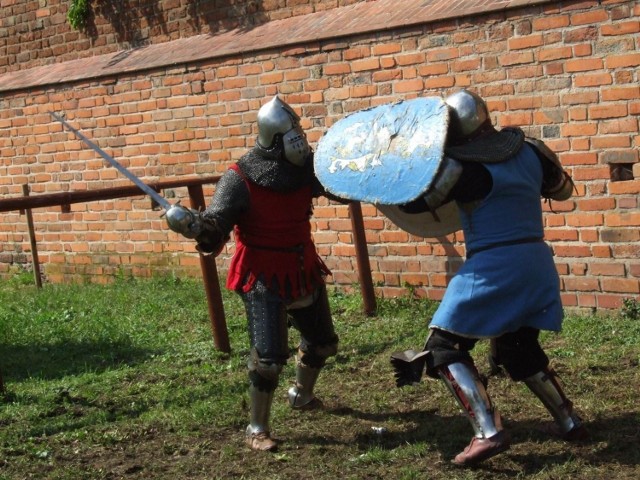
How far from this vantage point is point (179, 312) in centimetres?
823

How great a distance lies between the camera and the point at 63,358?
7.27 m

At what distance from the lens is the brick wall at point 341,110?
6789mm

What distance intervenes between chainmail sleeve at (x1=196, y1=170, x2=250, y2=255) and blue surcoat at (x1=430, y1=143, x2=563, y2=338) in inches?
42.0

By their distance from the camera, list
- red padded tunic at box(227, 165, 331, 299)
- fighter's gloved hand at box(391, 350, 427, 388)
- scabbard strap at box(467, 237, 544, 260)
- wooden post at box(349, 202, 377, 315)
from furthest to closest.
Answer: wooden post at box(349, 202, 377, 315) → red padded tunic at box(227, 165, 331, 299) → fighter's gloved hand at box(391, 350, 427, 388) → scabbard strap at box(467, 237, 544, 260)

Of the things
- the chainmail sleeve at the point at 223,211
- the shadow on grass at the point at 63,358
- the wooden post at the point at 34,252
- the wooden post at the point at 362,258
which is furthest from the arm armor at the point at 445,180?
the wooden post at the point at 34,252

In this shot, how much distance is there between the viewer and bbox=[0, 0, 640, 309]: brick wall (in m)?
6.79

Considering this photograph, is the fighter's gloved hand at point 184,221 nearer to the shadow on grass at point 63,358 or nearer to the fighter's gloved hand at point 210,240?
the fighter's gloved hand at point 210,240

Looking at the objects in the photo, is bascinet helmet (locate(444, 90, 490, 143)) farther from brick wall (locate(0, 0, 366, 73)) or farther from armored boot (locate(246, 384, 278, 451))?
brick wall (locate(0, 0, 366, 73))

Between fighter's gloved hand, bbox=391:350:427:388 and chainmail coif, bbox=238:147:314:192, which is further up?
chainmail coif, bbox=238:147:314:192

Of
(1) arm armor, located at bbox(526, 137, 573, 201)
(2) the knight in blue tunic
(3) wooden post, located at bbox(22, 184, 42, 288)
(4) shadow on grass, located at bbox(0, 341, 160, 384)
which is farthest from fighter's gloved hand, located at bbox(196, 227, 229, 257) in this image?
(3) wooden post, located at bbox(22, 184, 42, 288)

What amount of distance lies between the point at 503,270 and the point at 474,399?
1.78ft

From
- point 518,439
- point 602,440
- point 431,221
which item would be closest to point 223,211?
point 431,221

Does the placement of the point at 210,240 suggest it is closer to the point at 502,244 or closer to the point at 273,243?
the point at 273,243

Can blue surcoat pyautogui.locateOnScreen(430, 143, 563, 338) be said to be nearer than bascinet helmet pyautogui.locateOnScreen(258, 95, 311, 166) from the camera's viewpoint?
Yes
